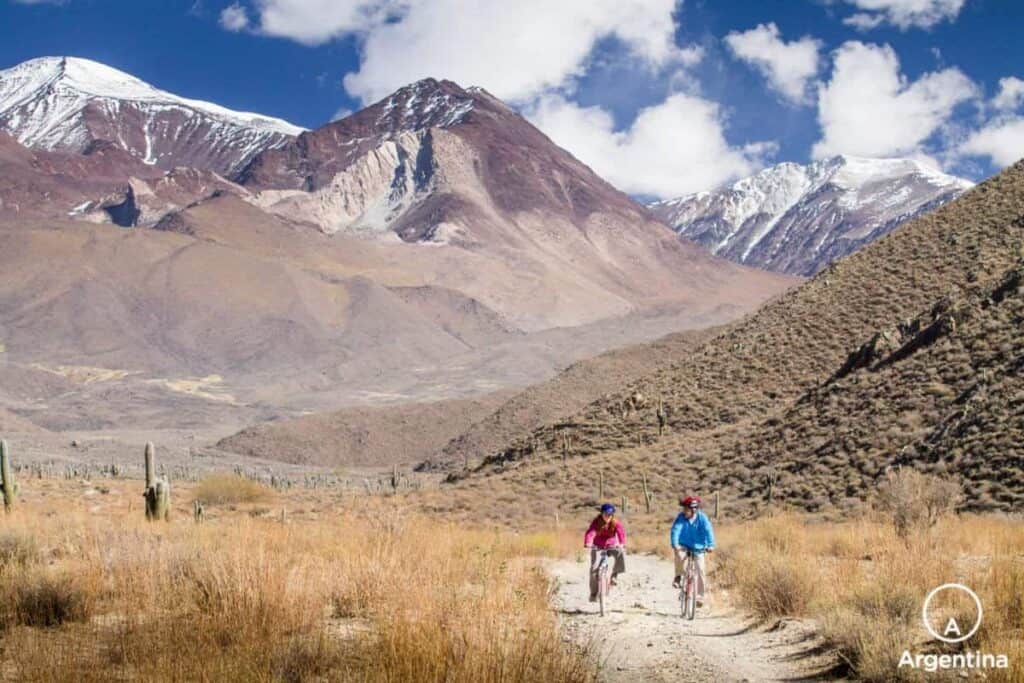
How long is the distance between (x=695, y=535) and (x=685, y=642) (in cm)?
214

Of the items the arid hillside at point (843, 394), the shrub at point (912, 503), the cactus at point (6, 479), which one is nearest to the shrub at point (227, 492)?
the arid hillside at point (843, 394)

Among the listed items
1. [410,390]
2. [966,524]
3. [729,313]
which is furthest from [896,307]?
[729,313]

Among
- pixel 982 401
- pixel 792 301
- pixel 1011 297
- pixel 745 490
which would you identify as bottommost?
pixel 745 490

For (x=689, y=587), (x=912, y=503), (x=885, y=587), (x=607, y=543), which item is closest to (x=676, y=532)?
(x=689, y=587)

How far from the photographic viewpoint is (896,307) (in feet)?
143

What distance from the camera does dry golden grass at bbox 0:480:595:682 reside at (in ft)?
16.1

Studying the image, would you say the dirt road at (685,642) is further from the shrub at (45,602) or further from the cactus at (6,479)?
the cactus at (6,479)

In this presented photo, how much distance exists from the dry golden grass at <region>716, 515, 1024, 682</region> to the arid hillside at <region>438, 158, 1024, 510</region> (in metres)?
8.45

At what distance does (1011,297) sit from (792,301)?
65.6 feet

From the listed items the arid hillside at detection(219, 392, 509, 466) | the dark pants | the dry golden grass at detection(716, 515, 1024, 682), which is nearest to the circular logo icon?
the dry golden grass at detection(716, 515, 1024, 682)

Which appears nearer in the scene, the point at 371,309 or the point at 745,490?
the point at 745,490

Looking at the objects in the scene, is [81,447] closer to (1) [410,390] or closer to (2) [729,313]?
(1) [410,390]

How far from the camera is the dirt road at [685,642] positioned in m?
7.52

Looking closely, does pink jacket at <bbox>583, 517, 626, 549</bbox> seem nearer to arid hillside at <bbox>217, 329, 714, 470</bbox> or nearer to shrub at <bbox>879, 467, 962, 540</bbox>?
shrub at <bbox>879, 467, 962, 540</bbox>
